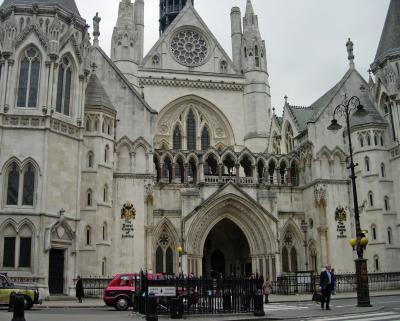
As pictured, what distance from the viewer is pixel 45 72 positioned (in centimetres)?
2823

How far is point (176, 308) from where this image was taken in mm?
16141

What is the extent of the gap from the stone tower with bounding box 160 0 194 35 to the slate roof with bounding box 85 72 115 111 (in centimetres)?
3157

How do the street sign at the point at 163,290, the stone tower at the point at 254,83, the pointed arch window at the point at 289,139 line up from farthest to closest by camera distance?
the stone tower at the point at 254,83 → the pointed arch window at the point at 289,139 → the street sign at the point at 163,290

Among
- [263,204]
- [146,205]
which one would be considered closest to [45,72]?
[146,205]

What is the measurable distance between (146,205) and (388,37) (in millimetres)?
20893

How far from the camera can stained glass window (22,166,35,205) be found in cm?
2667

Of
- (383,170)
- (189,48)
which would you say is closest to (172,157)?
(383,170)

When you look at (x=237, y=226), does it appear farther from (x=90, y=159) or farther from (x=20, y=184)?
(x=20, y=184)

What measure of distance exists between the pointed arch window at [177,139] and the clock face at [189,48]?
6032 millimetres

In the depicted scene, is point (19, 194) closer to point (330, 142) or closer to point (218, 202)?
point (218, 202)

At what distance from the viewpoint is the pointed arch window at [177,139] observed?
4490 cm

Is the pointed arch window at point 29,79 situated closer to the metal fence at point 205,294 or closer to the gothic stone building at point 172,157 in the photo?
the gothic stone building at point 172,157

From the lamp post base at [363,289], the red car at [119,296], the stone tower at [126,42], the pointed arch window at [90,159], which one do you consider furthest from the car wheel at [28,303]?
the stone tower at [126,42]

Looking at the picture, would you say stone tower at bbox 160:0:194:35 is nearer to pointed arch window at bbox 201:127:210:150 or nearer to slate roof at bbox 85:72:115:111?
pointed arch window at bbox 201:127:210:150
